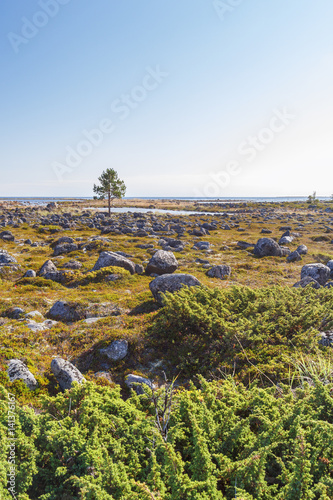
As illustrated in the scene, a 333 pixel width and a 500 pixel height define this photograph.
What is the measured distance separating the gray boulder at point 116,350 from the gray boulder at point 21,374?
2.12 metres

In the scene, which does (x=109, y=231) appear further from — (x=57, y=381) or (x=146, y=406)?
A: (x=146, y=406)

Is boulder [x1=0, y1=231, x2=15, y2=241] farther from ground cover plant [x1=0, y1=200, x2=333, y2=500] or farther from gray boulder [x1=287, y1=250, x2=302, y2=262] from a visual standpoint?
gray boulder [x1=287, y1=250, x2=302, y2=262]

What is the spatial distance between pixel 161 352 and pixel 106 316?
3921 millimetres

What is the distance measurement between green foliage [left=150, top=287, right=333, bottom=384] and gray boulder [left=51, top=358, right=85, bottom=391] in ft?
9.42

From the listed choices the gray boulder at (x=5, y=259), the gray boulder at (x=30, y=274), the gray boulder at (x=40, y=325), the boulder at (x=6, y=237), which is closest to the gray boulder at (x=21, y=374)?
the gray boulder at (x=40, y=325)

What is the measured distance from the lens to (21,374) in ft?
22.2

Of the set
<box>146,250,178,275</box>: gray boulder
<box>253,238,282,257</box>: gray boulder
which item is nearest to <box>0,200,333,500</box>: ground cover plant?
<box>146,250,178,275</box>: gray boulder

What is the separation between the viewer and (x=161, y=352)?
8.54 meters

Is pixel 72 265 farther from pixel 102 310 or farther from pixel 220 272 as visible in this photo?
pixel 220 272

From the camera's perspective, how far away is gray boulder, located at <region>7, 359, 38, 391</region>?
6.64 meters

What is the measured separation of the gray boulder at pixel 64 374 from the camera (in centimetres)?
669

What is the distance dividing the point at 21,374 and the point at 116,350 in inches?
106

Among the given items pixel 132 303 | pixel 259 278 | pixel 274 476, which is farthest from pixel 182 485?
pixel 259 278

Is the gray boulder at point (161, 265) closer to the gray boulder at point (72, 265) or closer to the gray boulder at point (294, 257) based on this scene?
the gray boulder at point (72, 265)
